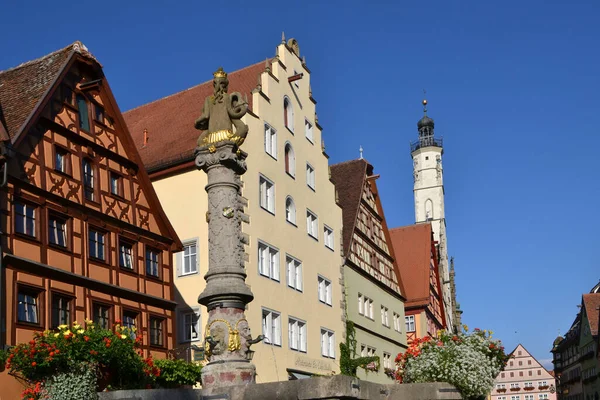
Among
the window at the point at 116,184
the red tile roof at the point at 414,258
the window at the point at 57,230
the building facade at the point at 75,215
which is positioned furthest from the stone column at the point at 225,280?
the red tile roof at the point at 414,258

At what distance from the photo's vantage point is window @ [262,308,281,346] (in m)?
31.6

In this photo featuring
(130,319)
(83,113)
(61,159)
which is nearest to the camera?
(61,159)

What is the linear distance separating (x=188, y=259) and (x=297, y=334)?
18.7ft

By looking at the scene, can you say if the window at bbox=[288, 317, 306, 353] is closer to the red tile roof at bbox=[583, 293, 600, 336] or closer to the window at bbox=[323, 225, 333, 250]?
the window at bbox=[323, 225, 333, 250]

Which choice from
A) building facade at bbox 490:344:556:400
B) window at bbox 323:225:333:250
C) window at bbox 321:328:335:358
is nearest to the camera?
window at bbox 321:328:335:358

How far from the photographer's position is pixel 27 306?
22156 millimetres

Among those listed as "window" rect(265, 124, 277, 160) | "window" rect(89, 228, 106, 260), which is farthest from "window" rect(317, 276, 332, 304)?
"window" rect(89, 228, 106, 260)

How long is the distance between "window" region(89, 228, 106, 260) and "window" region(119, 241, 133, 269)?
2.85ft

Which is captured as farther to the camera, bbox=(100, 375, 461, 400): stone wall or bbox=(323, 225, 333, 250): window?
bbox=(323, 225, 333, 250): window

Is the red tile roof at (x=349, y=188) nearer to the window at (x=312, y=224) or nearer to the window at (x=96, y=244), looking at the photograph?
the window at (x=312, y=224)

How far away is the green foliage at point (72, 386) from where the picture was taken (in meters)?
18.0

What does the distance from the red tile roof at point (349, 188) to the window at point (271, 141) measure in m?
8.59

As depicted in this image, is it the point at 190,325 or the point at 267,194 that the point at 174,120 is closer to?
the point at 267,194

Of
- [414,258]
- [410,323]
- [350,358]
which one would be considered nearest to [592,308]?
[414,258]
